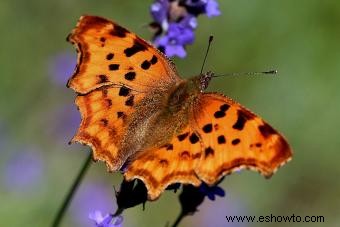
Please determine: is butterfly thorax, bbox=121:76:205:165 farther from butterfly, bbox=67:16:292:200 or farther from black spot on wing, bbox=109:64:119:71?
black spot on wing, bbox=109:64:119:71

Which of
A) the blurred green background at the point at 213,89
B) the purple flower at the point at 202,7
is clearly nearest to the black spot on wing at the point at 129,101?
the purple flower at the point at 202,7

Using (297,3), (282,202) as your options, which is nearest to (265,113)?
(282,202)

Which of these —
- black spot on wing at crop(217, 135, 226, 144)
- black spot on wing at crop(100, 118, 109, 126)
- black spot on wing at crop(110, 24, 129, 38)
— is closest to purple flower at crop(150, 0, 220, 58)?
black spot on wing at crop(110, 24, 129, 38)

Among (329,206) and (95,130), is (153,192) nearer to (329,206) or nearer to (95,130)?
(95,130)

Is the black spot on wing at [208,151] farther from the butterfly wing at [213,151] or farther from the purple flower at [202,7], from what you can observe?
the purple flower at [202,7]

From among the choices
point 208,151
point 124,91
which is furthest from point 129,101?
point 208,151

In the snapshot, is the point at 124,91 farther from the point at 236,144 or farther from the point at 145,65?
the point at 236,144
